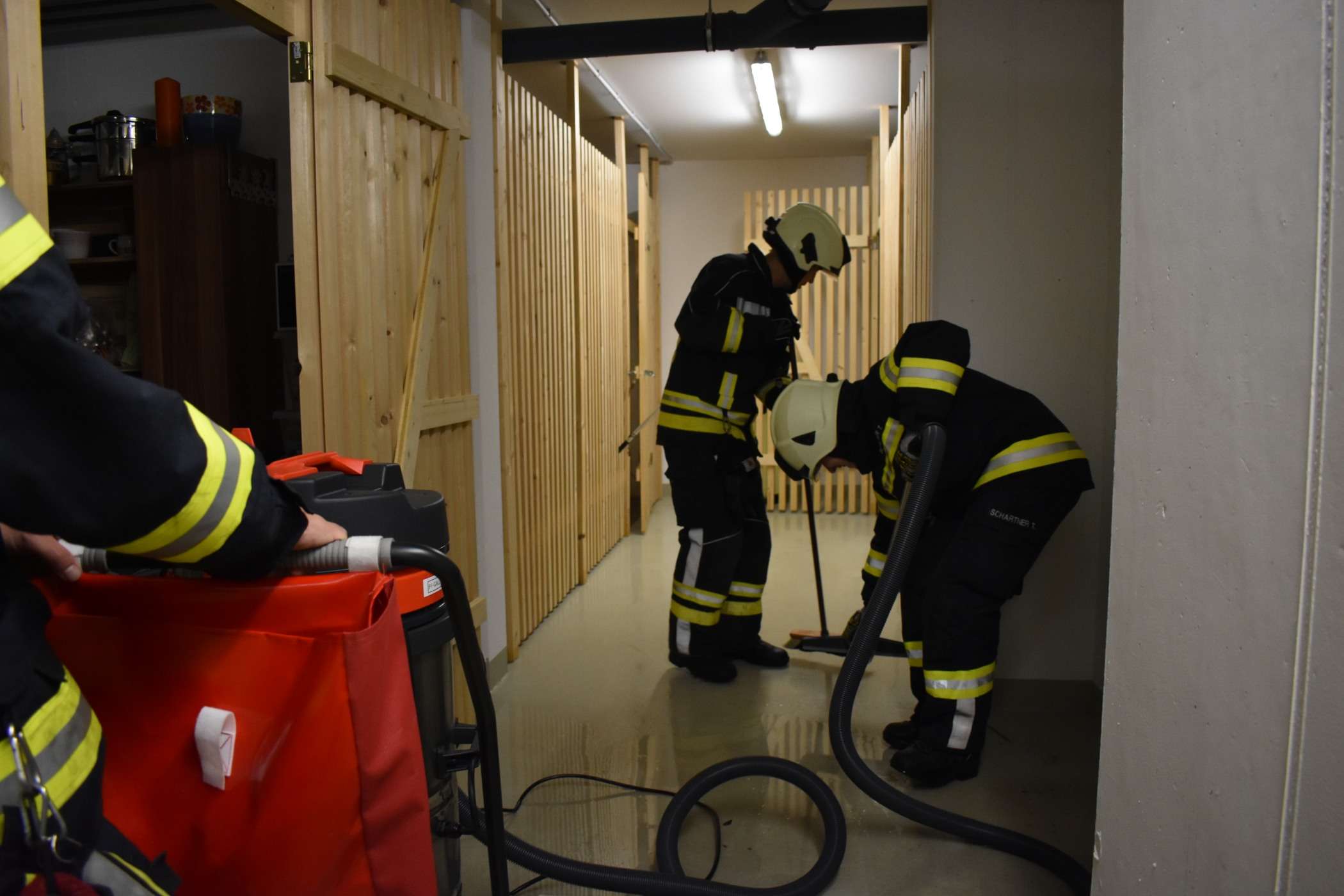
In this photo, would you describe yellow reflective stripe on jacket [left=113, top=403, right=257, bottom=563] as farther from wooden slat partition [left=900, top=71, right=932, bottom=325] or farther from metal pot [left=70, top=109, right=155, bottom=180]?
metal pot [left=70, top=109, right=155, bottom=180]

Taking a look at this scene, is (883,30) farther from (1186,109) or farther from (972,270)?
(1186,109)

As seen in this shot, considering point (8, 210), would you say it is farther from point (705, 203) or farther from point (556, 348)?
point (705, 203)

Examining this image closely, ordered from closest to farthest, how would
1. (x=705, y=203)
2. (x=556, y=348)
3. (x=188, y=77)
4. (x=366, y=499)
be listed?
1. (x=366, y=499)
2. (x=188, y=77)
3. (x=556, y=348)
4. (x=705, y=203)

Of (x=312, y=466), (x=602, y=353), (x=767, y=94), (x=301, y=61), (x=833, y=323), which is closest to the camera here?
(x=312, y=466)

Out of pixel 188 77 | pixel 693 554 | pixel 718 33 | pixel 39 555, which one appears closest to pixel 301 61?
pixel 39 555

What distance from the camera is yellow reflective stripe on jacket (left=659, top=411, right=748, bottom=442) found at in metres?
3.69

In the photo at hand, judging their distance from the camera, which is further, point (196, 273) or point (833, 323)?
point (833, 323)

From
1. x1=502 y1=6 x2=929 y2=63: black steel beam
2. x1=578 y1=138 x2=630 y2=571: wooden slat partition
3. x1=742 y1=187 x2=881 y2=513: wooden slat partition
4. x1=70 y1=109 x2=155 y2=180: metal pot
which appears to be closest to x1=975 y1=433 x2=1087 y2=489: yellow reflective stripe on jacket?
x1=502 y1=6 x2=929 y2=63: black steel beam

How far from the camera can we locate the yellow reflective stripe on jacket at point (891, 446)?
283 cm

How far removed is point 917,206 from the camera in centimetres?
412

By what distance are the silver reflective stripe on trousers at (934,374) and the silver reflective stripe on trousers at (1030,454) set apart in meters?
0.30

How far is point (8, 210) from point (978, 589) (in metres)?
2.55

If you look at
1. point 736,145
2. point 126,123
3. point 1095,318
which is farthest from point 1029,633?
point 736,145

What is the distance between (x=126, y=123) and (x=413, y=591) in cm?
391
